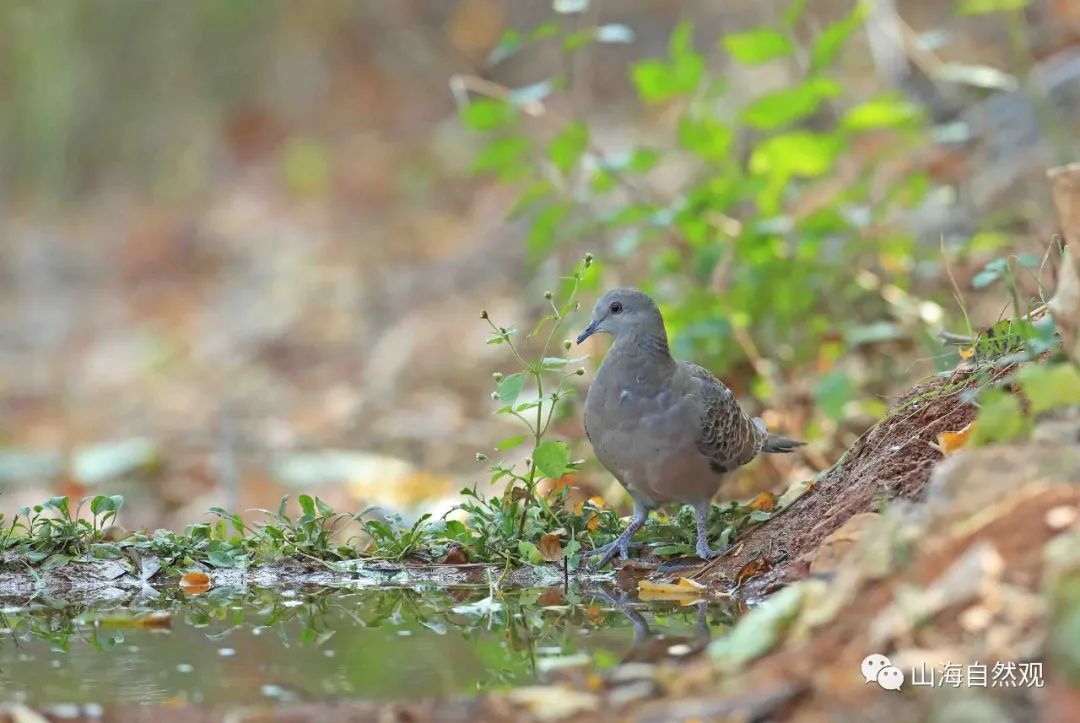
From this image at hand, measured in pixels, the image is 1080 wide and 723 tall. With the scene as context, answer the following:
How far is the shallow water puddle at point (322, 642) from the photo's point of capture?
302cm

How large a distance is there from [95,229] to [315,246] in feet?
10.4

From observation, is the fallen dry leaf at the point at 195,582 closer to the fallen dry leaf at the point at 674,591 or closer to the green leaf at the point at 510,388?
the green leaf at the point at 510,388

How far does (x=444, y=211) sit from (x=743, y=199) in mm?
8628

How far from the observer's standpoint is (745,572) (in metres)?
3.83

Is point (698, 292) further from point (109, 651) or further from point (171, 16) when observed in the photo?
point (171, 16)

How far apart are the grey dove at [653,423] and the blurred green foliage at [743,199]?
1.60 meters

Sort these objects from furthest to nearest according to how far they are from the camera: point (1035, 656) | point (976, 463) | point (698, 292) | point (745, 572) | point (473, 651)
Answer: point (698, 292) → point (745, 572) → point (473, 651) → point (976, 463) → point (1035, 656)

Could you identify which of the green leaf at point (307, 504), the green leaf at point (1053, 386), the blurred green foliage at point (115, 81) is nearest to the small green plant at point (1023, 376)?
the green leaf at point (1053, 386)

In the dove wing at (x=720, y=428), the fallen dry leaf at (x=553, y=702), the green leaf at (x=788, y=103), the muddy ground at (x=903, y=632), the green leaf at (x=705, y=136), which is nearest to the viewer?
the muddy ground at (x=903, y=632)

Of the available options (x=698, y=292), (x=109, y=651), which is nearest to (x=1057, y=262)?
(x=698, y=292)

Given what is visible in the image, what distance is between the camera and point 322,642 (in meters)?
3.43

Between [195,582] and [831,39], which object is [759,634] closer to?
[195,582]

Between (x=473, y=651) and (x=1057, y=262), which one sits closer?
(x=473, y=651)

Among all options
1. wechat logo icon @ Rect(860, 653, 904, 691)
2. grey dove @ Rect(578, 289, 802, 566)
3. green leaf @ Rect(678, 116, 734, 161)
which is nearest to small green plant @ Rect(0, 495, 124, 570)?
grey dove @ Rect(578, 289, 802, 566)
